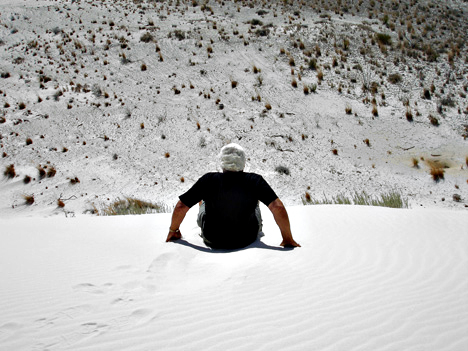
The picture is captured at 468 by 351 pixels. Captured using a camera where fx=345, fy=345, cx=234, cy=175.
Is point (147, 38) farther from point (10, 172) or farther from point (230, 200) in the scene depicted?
point (230, 200)

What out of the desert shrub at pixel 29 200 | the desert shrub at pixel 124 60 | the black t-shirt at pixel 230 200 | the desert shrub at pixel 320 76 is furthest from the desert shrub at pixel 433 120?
the desert shrub at pixel 29 200

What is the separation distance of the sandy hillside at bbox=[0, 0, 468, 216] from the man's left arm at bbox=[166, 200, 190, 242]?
6.56 meters

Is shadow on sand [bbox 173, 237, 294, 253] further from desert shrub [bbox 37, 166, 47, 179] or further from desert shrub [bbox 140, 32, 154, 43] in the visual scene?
desert shrub [bbox 140, 32, 154, 43]

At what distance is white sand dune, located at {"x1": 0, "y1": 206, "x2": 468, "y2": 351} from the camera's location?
2.08 meters

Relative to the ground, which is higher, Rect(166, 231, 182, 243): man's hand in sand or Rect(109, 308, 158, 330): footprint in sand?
Rect(109, 308, 158, 330): footprint in sand

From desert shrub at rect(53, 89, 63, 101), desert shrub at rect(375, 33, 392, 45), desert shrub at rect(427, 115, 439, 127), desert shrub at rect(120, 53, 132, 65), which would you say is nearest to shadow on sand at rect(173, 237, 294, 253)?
desert shrub at rect(427, 115, 439, 127)

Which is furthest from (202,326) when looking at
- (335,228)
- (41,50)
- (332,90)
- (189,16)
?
(189,16)

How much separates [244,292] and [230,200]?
1.34 m

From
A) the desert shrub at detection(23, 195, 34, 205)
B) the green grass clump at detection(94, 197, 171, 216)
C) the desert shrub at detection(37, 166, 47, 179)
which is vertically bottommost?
the desert shrub at detection(23, 195, 34, 205)

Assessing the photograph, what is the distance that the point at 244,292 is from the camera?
2.70 m

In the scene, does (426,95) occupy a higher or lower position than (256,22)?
lower

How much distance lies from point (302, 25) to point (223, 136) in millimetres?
11703

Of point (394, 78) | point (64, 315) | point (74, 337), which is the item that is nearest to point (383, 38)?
point (394, 78)

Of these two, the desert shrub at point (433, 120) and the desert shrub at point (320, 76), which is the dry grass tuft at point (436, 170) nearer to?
the desert shrub at point (433, 120)
